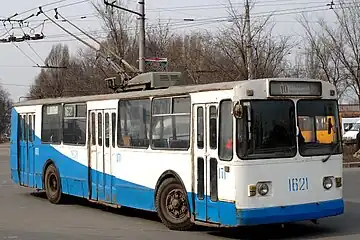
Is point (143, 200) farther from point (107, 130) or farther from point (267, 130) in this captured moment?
point (267, 130)

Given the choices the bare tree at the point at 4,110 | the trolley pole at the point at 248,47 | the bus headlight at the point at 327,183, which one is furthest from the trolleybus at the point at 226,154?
the bare tree at the point at 4,110

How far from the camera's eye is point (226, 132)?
11133 millimetres

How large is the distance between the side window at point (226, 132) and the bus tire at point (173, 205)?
1.33m

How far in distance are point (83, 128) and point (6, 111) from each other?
93.6 m

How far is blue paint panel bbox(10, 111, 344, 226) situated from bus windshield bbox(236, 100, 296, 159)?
86cm

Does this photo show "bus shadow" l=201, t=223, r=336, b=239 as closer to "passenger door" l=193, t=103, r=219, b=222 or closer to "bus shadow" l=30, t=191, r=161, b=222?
"passenger door" l=193, t=103, r=219, b=222

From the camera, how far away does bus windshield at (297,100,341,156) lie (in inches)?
450

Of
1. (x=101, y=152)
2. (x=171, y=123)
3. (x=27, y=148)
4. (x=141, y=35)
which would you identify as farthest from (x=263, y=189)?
(x=141, y=35)

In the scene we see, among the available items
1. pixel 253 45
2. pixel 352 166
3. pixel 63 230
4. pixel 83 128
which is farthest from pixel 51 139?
pixel 352 166

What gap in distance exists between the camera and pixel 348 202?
53.6 ft

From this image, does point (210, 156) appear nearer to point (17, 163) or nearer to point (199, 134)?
point (199, 134)

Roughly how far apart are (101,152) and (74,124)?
1.80 meters

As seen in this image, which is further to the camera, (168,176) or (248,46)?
(248,46)

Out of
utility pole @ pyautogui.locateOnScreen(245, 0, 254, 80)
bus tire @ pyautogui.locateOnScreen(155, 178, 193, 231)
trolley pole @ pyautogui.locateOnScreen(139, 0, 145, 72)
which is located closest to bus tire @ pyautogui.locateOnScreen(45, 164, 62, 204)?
bus tire @ pyautogui.locateOnScreen(155, 178, 193, 231)
